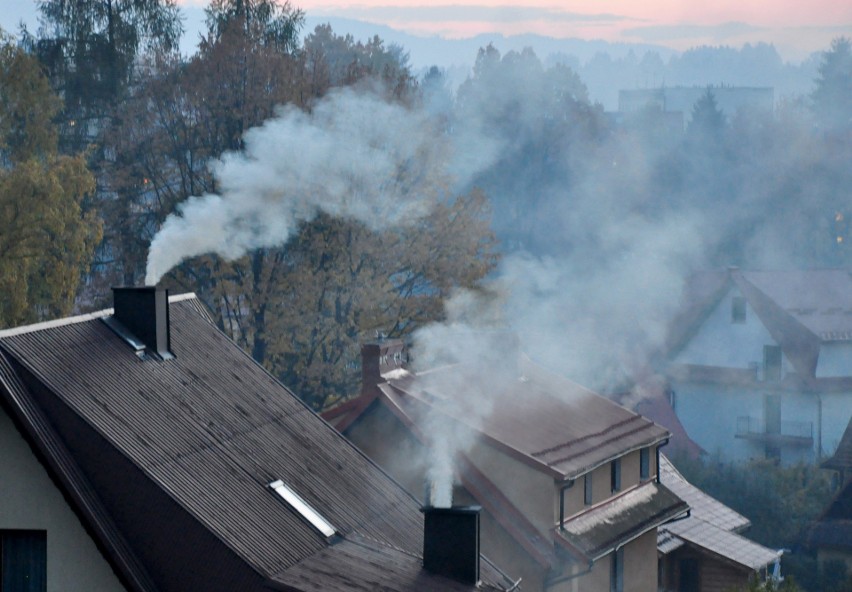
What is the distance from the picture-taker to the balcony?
135 ft

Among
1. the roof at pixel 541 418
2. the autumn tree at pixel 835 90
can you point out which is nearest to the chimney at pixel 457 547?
the roof at pixel 541 418

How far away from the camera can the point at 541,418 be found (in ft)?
75.9

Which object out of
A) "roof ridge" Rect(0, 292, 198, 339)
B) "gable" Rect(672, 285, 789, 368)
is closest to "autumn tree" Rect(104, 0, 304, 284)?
"gable" Rect(672, 285, 789, 368)

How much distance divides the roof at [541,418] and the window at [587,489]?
0.96ft

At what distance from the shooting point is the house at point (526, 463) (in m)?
20.4

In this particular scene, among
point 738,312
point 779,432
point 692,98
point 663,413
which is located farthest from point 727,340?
point 692,98

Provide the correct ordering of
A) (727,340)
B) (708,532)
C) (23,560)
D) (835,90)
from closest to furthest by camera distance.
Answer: (23,560)
(708,532)
(727,340)
(835,90)

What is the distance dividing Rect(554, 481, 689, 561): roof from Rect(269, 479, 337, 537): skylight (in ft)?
25.5

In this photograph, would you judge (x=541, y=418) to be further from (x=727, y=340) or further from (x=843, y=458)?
(x=727, y=340)

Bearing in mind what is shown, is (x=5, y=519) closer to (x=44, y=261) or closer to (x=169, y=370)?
(x=169, y=370)

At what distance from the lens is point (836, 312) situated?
42.8 m

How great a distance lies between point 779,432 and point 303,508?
31.0 metres

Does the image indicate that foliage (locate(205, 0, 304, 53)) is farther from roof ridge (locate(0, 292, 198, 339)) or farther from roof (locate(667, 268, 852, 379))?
roof ridge (locate(0, 292, 198, 339))

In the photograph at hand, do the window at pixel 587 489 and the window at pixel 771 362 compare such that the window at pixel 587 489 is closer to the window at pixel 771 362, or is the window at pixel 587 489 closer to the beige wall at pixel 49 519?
the beige wall at pixel 49 519
